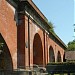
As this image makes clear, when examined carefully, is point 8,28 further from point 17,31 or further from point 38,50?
point 38,50

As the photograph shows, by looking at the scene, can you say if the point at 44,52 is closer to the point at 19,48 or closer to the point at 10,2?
the point at 19,48

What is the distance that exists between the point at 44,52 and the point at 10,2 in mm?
10433

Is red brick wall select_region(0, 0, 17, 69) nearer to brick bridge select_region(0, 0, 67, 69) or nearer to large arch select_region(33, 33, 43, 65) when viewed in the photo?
brick bridge select_region(0, 0, 67, 69)

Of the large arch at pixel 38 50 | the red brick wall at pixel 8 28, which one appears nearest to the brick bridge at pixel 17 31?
the red brick wall at pixel 8 28

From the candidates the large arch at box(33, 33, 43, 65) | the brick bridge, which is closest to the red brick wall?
the brick bridge

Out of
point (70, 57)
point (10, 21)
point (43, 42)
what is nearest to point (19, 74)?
point (10, 21)

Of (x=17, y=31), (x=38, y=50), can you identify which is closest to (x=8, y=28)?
(x=17, y=31)

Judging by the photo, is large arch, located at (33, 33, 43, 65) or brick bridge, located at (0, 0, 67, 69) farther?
large arch, located at (33, 33, 43, 65)

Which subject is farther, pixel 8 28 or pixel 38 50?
pixel 38 50

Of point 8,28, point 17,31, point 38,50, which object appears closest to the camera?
point 8,28

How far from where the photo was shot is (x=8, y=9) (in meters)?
18.3

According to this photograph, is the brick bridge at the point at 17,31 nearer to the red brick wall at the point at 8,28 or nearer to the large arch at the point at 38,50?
the red brick wall at the point at 8,28

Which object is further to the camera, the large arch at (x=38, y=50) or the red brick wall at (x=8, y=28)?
the large arch at (x=38, y=50)

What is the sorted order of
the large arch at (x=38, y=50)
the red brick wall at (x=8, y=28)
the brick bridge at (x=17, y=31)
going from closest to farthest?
the red brick wall at (x=8, y=28) → the brick bridge at (x=17, y=31) → the large arch at (x=38, y=50)
